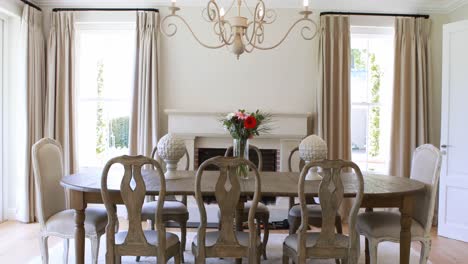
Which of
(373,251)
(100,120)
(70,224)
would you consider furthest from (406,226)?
(100,120)

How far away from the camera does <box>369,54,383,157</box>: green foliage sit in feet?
16.7

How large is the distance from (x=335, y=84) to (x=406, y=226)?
244 centimetres

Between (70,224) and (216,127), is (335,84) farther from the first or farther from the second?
(70,224)

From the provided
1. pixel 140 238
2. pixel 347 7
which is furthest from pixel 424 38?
pixel 140 238

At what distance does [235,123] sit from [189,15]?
2.42m

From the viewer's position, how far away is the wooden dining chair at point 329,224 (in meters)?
2.35

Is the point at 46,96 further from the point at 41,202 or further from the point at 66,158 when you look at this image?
the point at 41,202

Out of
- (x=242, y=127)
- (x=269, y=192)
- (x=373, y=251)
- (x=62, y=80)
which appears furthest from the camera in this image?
(x=62, y=80)

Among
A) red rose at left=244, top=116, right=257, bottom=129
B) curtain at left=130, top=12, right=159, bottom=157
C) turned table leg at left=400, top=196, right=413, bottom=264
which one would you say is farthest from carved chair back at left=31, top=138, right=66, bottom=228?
turned table leg at left=400, top=196, right=413, bottom=264

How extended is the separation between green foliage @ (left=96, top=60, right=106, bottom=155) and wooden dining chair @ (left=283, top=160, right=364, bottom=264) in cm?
339

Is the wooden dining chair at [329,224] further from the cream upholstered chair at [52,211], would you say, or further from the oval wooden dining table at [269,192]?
the cream upholstered chair at [52,211]

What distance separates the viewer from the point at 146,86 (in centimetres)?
471

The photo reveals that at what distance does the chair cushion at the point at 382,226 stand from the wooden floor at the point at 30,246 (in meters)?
0.89

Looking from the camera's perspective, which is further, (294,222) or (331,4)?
(331,4)
